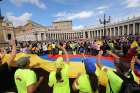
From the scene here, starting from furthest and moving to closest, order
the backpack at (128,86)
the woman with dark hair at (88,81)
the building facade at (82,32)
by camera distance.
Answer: the building facade at (82,32) → the woman with dark hair at (88,81) → the backpack at (128,86)

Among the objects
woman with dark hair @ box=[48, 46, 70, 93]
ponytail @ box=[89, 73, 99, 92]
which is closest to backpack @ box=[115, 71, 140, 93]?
ponytail @ box=[89, 73, 99, 92]

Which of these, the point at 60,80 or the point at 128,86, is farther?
the point at 60,80

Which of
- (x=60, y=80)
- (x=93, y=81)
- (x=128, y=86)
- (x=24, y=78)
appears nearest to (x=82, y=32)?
(x=60, y=80)

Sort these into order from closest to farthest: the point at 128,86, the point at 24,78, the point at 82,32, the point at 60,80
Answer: the point at 128,86 < the point at 24,78 < the point at 60,80 < the point at 82,32

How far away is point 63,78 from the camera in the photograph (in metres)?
3.98

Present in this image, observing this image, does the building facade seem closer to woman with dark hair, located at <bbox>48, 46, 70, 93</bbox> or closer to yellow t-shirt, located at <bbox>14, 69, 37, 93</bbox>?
woman with dark hair, located at <bbox>48, 46, 70, 93</bbox>

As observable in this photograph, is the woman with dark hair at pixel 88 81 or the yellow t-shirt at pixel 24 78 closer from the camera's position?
the woman with dark hair at pixel 88 81

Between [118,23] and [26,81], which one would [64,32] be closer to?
[118,23]

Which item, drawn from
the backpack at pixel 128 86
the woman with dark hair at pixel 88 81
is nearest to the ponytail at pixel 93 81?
the woman with dark hair at pixel 88 81

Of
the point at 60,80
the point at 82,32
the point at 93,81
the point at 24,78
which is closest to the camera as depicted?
the point at 93,81

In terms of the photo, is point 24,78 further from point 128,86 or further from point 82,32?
point 82,32

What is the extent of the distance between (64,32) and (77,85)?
12891cm

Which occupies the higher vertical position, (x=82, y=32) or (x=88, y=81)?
(x=82, y=32)

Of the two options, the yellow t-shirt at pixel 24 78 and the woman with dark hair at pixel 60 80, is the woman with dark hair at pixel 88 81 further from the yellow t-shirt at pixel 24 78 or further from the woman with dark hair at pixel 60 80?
the yellow t-shirt at pixel 24 78
